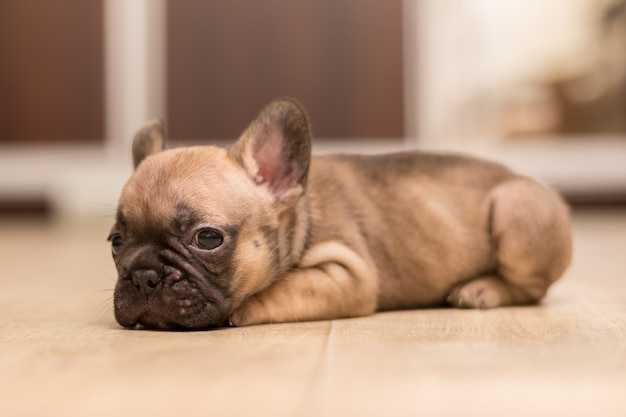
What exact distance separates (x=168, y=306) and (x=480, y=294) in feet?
3.37

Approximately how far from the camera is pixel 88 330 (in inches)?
81.9

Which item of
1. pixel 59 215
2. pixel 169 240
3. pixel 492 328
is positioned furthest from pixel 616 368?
pixel 59 215

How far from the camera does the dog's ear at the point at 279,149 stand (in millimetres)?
A: 2279

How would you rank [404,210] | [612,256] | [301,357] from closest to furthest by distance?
[301,357], [404,210], [612,256]

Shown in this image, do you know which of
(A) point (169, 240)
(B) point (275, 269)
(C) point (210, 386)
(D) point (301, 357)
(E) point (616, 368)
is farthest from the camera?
(B) point (275, 269)

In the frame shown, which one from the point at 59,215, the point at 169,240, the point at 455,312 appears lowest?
the point at 59,215

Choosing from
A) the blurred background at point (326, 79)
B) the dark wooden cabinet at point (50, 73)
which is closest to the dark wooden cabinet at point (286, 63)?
the blurred background at point (326, 79)

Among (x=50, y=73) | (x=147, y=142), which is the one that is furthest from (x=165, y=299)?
(x=50, y=73)

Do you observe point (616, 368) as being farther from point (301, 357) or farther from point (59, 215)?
point (59, 215)

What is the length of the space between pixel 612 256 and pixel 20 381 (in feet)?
11.7

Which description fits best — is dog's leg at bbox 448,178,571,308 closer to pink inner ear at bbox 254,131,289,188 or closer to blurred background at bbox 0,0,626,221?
pink inner ear at bbox 254,131,289,188

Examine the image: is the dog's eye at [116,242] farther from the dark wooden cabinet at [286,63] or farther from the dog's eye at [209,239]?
the dark wooden cabinet at [286,63]

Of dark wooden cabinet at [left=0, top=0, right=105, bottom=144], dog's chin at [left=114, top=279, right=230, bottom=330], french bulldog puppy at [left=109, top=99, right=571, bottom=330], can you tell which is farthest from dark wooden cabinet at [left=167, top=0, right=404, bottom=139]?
dog's chin at [left=114, top=279, right=230, bottom=330]

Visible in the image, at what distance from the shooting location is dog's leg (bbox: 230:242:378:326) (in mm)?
2154
